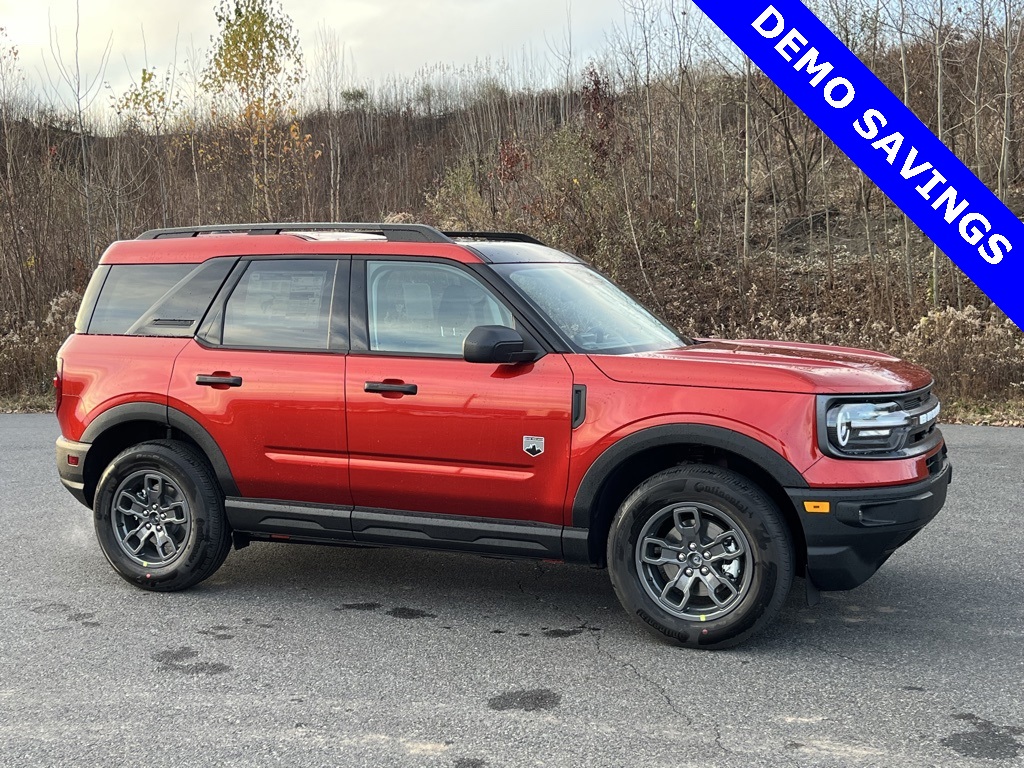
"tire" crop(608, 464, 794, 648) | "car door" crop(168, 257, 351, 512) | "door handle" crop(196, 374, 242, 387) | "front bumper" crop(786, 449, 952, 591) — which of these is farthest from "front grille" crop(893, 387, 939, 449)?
"door handle" crop(196, 374, 242, 387)

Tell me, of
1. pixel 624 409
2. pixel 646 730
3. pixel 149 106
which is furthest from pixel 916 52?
pixel 646 730

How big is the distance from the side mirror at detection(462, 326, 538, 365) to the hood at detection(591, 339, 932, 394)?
363 millimetres

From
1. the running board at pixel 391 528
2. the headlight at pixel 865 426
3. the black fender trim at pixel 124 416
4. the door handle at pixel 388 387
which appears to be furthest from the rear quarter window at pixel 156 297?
the headlight at pixel 865 426

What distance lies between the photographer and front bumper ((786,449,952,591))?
4363 mm

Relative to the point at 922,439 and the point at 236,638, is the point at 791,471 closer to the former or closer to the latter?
the point at 922,439

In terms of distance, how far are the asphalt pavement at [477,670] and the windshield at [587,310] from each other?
53.0 inches

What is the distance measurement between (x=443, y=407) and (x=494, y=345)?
1.41 ft

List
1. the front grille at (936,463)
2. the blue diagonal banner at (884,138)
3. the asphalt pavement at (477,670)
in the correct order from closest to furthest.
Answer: the asphalt pavement at (477,670), the front grille at (936,463), the blue diagonal banner at (884,138)

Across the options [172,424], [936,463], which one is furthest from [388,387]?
[936,463]

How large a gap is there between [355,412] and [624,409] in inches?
52.8

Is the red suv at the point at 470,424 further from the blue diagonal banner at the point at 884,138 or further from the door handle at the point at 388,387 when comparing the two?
the blue diagonal banner at the point at 884,138

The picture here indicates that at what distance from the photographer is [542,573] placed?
5.91 m

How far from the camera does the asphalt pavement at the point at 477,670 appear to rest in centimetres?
361

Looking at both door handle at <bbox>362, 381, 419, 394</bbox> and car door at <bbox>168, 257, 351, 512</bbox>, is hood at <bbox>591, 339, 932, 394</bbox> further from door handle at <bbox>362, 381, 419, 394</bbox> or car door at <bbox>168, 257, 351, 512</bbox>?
car door at <bbox>168, 257, 351, 512</bbox>
